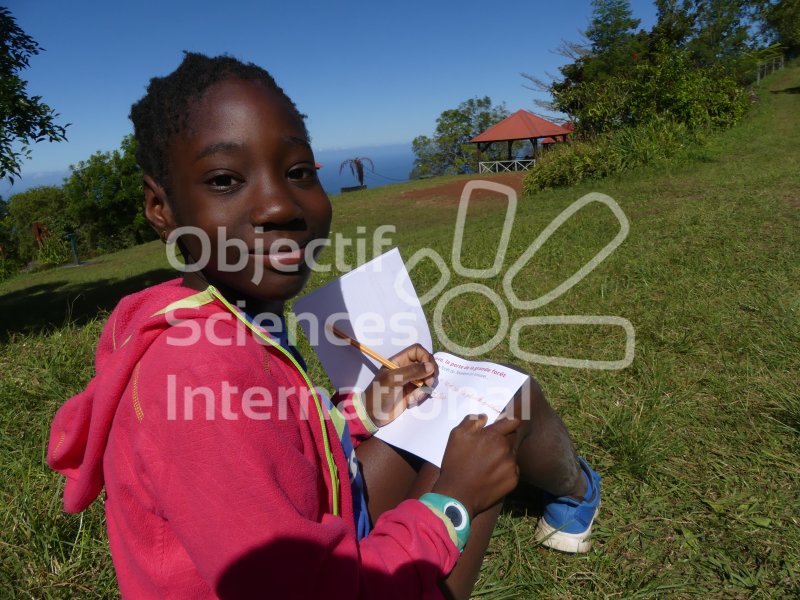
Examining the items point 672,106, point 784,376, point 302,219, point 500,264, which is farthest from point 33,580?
point 672,106

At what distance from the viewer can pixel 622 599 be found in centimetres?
155

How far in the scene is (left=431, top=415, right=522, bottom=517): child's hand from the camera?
114 cm

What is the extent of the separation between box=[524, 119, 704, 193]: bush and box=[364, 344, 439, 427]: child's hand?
29.5 ft

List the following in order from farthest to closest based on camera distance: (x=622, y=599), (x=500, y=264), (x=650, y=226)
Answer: (x=650, y=226) → (x=500, y=264) → (x=622, y=599)

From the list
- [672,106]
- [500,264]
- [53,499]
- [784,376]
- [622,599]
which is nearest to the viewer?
[622,599]

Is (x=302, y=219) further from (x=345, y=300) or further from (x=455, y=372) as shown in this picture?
(x=455, y=372)

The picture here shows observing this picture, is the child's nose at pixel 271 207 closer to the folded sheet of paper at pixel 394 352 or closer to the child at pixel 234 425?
the child at pixel 234 425

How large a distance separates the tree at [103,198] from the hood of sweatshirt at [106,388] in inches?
1124

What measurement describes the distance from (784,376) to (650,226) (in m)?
3.20

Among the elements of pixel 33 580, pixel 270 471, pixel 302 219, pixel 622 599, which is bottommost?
pixel 622 599

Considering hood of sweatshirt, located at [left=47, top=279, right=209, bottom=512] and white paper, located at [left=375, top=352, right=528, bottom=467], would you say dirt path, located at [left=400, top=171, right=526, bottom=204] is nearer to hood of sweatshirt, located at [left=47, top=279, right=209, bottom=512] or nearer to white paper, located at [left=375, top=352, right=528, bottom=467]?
white paper, located at [left=375, top=352, right=528, bottom=467]

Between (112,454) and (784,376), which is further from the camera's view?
(784,376)

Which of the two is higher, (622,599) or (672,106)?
(672,106)

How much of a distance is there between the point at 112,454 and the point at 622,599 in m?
1.39
